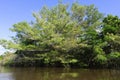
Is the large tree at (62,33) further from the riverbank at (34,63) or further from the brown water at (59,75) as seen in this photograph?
the brown water at (59,75)

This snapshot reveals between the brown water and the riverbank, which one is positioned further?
the riverbank

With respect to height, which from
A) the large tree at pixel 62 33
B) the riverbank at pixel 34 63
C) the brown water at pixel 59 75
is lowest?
the brown water at pixel 59 75

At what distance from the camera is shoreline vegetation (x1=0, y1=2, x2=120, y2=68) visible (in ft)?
67.8

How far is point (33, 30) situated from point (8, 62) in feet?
21.7

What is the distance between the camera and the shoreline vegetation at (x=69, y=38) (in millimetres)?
20661

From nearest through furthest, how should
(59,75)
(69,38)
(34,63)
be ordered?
(59,75) < (69,38) < (34,63)

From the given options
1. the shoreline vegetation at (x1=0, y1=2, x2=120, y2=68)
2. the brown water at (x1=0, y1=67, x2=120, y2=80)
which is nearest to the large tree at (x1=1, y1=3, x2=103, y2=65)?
the shoreline vegetation at (x1=0, y1=2, x2=120, y2=68)

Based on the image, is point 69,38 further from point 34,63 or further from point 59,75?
point 59,75

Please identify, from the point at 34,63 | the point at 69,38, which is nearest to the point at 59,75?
the point at 69,38

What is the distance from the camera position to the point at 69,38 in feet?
70.7

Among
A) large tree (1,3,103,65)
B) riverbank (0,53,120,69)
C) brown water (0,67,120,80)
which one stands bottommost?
brown water (0,67,120,80)

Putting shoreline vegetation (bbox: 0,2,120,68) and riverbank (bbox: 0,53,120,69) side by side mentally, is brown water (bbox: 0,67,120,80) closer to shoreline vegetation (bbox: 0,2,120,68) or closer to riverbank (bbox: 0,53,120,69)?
shoreline vegetation (bbox: 0,2,120,68)

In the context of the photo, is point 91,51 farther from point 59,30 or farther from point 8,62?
point 8,62

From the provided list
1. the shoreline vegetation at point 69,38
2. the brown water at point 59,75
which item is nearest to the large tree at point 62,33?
the shoreline vegetation at point 69,38
